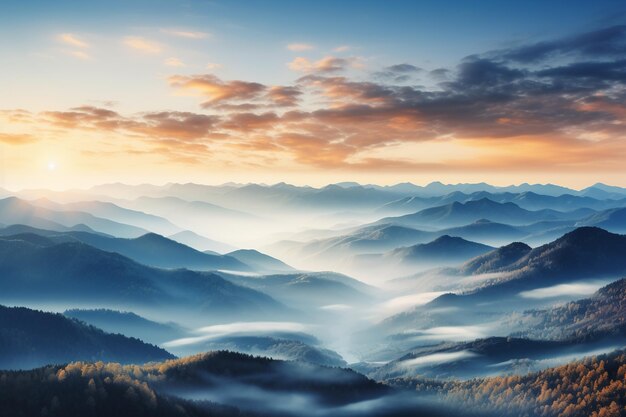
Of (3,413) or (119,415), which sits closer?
(3,413)

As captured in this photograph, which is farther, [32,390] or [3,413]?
[32,390]

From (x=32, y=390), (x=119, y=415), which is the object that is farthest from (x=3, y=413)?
(x=119, y=415)

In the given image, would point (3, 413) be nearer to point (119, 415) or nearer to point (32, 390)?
point (32, 390)

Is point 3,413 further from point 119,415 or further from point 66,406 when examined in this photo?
point 119,415

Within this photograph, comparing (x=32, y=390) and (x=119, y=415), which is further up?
(x=32, y=390)

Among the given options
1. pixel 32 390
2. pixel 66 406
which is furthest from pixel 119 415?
pixel 32 390
